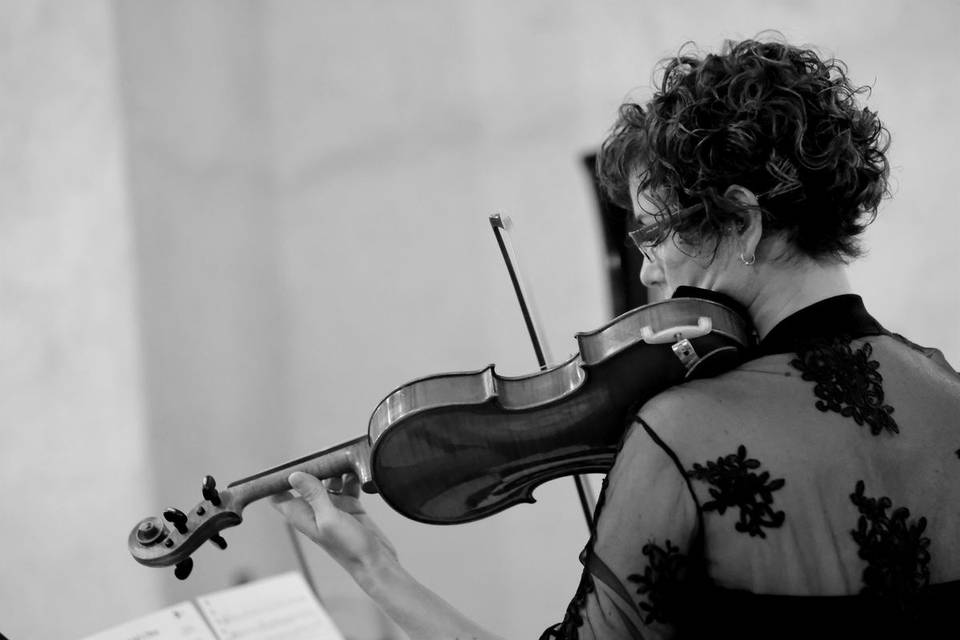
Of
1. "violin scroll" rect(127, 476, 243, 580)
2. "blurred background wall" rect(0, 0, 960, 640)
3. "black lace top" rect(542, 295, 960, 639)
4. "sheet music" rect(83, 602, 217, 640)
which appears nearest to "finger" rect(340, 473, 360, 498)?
"violin scroll" rect(127, 476, 243, 580)

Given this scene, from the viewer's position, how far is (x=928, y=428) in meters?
1.26

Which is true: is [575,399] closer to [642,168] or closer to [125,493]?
[642,168]

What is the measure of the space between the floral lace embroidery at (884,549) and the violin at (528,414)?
0.25 meters

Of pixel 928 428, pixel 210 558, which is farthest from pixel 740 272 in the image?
pixel 210 558

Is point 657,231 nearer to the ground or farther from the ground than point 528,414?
farther from the ground

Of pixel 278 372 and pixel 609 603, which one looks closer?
pixel 609 603

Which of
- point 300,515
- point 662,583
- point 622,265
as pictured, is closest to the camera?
point 662,583

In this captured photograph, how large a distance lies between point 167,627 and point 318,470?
1.15ft

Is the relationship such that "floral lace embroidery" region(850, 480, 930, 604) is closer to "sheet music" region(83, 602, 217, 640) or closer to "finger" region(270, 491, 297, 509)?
"finger" region(270, 491, 297, 509)

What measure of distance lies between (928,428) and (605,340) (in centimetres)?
41

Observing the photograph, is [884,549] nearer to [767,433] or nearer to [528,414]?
[767,433]

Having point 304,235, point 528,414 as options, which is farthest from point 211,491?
point 304,235

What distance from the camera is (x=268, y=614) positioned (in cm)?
173

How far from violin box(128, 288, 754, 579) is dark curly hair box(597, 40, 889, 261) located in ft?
0.45
